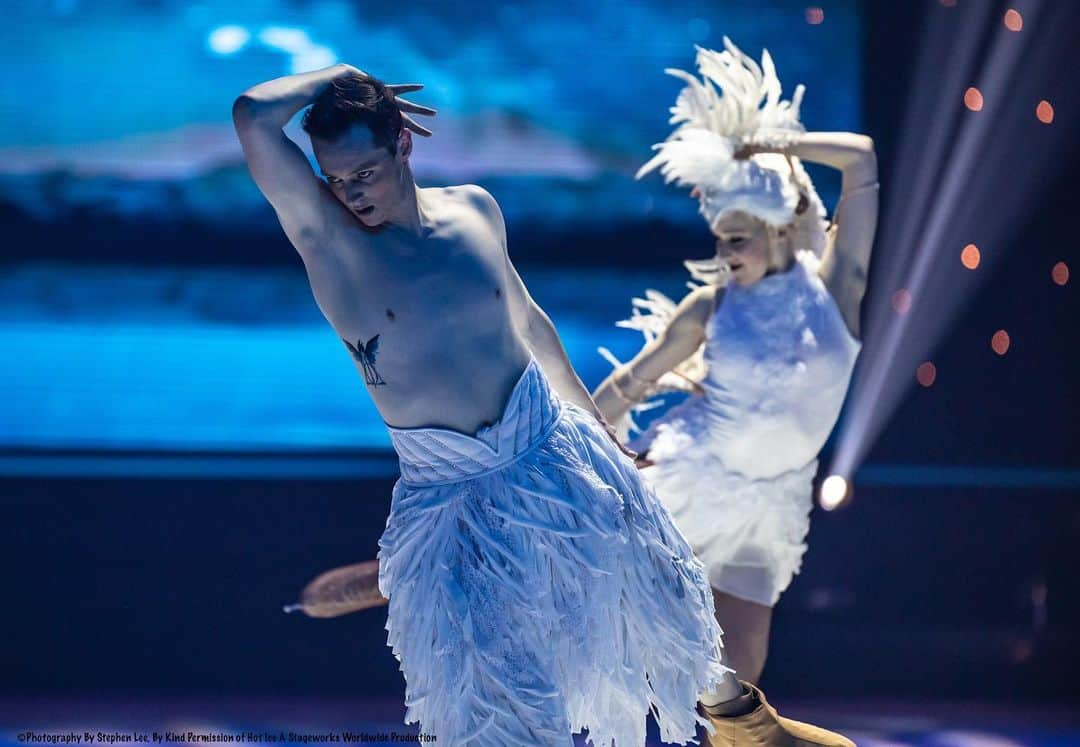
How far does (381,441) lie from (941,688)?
2476 millimetres

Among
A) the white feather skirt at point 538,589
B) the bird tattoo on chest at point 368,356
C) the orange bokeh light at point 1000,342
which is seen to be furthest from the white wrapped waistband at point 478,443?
the orange bokeh light at point 1000,342

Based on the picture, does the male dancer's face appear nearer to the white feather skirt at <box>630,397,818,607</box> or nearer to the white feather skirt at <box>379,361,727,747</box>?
the white feather skirt at <box>379,361,727,747</box>

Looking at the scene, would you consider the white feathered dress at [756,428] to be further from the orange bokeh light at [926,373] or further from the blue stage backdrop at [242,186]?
the orange bokeh light at [926,373]

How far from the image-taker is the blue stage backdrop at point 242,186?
15.9 feet

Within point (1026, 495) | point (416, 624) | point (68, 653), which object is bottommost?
point (68, 653)

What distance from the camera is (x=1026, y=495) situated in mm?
5379

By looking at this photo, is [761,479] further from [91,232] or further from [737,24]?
[91,232]

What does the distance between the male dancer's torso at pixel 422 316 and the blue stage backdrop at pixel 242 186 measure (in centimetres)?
237

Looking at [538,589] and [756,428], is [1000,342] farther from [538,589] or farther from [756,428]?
[538,589]

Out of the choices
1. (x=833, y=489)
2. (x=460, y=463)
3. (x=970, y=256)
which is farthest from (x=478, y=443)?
(x=970, y=256)

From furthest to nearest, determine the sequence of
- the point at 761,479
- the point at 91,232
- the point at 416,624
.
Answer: the point at 91,232
the point at 761,479
the point at 416,624

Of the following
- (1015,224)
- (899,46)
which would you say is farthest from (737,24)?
(1015,224)

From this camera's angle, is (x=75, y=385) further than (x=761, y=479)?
Yes

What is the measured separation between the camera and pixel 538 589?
2512 mm
